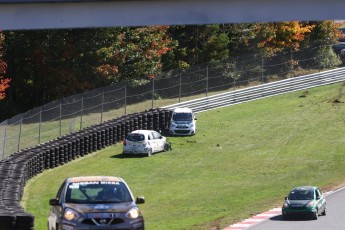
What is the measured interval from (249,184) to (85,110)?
11797 millimetres

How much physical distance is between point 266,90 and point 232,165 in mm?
18765

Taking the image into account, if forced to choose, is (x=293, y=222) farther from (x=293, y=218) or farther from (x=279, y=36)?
(x=279, y=36)

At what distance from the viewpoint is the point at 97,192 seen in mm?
21047

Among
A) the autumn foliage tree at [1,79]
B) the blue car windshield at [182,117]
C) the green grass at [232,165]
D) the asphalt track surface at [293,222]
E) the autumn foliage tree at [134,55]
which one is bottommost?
the asphalt track surface at [293,222]

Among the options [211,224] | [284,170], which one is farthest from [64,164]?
[211,224]

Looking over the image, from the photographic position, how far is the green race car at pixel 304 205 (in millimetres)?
34625

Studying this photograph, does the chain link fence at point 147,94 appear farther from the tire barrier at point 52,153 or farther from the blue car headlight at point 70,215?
the blue car headlight at point 70,215

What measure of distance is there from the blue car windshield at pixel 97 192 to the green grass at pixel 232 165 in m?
10.8

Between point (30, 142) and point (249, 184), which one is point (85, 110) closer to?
point (30, 142)

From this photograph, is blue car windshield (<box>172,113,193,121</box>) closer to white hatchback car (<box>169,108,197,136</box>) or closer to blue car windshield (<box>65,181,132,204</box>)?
white hatchback car (<box>169,108,197,136</box>)

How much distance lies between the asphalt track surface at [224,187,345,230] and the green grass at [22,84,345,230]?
0.51 meters

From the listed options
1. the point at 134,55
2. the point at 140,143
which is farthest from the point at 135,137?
the point at 134,55

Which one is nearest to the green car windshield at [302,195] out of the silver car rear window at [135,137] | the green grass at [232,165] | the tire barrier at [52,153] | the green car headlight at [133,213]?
the green grass at [232,165]

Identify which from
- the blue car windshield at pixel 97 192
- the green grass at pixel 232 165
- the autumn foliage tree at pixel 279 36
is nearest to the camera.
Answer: the blue car windshield at pixel 97 192
